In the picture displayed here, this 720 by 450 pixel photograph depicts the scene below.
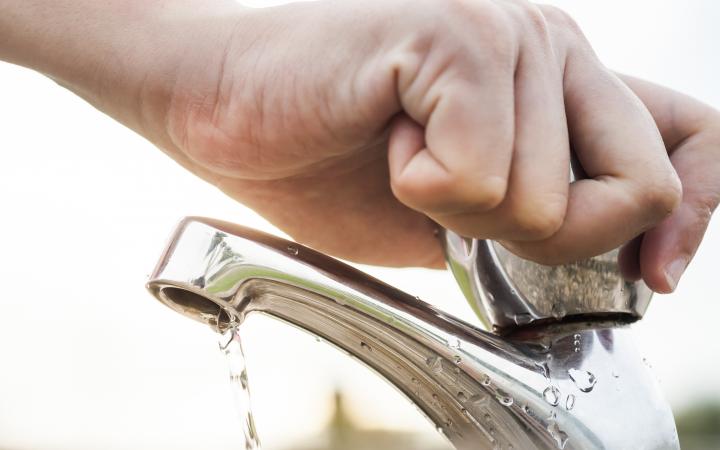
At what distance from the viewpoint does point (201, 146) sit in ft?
2.60

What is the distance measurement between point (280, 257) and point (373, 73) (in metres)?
0.16

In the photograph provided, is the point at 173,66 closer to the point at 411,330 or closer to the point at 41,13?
the point at 41,13

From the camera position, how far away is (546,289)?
715mm

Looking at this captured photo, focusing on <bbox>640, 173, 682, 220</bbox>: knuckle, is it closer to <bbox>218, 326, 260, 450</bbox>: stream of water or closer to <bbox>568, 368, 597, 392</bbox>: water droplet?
<bbox>568, 368, 597, 392</bbox>: water droplet

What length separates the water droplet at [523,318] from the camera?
0.74 m

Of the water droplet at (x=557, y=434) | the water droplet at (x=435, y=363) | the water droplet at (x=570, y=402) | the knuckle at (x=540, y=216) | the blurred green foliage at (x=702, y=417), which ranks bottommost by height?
the water droplet at (x=557, y=434)

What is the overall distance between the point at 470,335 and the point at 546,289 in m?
0.08

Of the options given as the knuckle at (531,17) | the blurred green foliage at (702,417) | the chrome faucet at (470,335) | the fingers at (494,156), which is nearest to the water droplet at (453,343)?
the chrome faucet at (470,335)

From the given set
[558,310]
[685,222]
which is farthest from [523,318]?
[685,222]

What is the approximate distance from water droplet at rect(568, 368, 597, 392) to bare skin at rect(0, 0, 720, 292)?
97 mm

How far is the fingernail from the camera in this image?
0.72 metres

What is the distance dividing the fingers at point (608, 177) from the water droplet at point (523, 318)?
0.35 ft

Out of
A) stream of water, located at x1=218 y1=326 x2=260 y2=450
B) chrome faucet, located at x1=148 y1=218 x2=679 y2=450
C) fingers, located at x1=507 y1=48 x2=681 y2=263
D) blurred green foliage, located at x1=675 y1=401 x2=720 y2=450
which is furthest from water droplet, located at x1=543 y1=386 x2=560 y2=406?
blurred green foliage, located at x1=675 y1=401 x2=720 y2=450

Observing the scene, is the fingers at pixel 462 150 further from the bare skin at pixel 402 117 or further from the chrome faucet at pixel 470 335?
the chrome faucet at pixel 470 335
